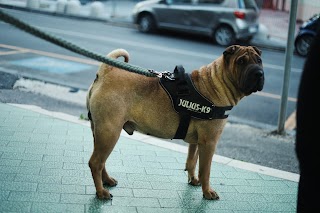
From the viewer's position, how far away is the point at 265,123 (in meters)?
7.77

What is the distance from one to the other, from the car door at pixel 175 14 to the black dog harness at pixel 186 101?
517 inches

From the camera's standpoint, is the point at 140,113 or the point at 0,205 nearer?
the point at 0,205

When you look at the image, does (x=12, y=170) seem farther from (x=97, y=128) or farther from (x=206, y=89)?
(x=206, y=89)

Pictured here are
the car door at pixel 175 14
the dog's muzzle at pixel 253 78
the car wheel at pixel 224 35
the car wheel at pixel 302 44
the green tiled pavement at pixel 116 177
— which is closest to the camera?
the dog's muzzle at pixel 253 78

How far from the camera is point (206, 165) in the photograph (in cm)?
373

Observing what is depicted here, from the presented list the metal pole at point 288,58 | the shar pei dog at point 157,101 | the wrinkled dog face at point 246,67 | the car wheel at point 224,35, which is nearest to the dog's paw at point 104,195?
the shar pei dog at point 157,101

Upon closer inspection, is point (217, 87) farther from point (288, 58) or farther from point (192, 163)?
point (288, 58)

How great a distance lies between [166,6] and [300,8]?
1007 centimetres

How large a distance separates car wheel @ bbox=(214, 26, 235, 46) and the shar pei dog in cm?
1255

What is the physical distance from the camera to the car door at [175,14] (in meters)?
16.4

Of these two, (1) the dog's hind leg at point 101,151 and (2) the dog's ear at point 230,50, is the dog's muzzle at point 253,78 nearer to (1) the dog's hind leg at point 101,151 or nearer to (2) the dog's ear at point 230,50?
(2) the dog's ear at point 230,50

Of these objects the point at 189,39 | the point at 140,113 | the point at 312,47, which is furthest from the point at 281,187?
the point at 189,39

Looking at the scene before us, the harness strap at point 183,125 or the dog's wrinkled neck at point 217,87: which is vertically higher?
the dog's wrinkled neck at point 217,87

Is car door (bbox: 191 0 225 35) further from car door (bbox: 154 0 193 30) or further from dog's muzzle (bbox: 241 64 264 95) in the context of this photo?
dog's muzzle (bbox: 241 64 264 95)
